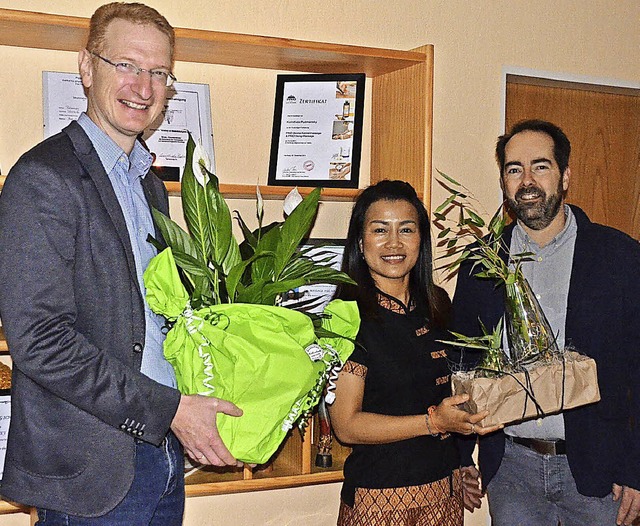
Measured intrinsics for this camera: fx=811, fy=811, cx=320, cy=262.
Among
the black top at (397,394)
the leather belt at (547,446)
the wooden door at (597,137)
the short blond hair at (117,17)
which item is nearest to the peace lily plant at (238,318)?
the short blond hair at (117,17)

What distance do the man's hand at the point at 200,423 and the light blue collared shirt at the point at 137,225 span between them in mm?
129

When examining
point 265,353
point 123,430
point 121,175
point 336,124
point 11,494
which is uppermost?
point 336,124

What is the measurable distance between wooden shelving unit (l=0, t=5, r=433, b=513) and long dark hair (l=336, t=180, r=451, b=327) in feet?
0.88

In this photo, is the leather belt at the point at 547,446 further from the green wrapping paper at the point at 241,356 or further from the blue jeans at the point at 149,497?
the blue jeans at the point at 149,497

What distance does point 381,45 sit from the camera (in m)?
2.98

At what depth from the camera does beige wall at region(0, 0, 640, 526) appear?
2541mm

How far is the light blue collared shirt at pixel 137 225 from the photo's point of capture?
1660 mm

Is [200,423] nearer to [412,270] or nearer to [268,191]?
[412,270]

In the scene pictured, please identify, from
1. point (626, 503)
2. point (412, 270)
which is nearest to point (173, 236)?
point (412, 270)

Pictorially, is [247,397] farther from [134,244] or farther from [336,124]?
[336,124]

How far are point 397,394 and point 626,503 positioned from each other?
719 mm

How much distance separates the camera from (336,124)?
8.88ft

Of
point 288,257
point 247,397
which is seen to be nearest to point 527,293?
point 288,257

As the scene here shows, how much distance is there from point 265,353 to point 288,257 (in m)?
0.23
